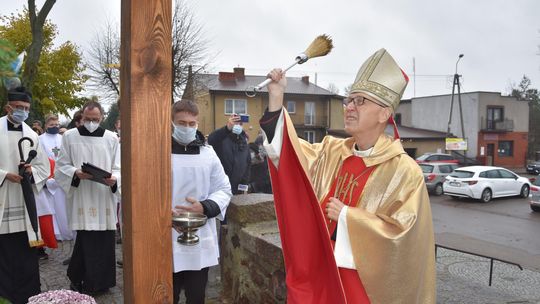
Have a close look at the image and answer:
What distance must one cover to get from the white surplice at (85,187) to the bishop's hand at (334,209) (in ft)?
9.50

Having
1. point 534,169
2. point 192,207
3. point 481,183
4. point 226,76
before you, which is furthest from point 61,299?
point 534,169

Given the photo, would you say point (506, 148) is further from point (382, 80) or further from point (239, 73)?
point (382, 80)

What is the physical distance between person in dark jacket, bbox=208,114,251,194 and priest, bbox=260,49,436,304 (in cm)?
342

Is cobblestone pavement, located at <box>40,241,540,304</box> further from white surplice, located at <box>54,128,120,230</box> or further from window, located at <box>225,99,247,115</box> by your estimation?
window, located at <box>225,99,247,115</box>

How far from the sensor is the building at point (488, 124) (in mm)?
38781

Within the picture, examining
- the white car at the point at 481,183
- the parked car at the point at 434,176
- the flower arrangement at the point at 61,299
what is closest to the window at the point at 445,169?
the parked car at the point at 434,176

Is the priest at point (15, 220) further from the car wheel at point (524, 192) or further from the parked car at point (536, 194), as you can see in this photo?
the car wheel at point (524, 192)

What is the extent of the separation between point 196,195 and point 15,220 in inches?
77.1

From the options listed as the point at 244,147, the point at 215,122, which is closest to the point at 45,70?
the point at 215,122

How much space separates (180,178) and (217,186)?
0.35 m

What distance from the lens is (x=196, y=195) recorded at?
3230mm

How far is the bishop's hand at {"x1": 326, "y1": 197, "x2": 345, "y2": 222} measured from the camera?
224 cm

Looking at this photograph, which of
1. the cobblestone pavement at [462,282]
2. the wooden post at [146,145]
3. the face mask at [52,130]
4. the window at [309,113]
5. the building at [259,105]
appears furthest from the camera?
the window at [309,113]

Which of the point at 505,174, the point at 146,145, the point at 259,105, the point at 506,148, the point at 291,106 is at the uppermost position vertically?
the point at 291,106
